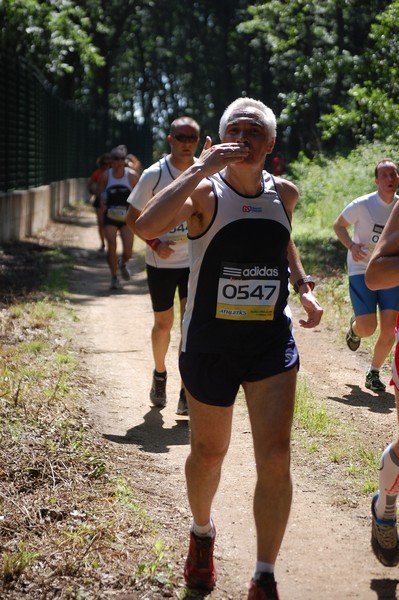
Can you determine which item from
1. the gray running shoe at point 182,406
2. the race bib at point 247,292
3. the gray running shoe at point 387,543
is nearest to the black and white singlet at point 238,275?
the race bib at point 247,292

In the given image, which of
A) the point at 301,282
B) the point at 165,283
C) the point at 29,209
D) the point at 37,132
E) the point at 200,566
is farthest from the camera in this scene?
the point at 37,132

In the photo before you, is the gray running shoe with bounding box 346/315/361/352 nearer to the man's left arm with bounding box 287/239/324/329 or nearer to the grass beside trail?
the grass beside trail

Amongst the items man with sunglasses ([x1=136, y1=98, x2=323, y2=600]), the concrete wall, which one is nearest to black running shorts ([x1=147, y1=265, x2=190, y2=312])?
man with sunglasses ([x1=136, y1=98, x2=323, y2=600])

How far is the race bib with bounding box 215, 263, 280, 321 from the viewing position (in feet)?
14.2

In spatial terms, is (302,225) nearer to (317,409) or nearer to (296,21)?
(296,21)

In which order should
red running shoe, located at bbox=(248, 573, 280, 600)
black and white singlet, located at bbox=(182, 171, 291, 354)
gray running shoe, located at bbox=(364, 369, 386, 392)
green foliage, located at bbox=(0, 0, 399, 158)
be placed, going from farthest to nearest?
green foliage, located at bbox=(0, 0, 399, 158) < gray running shoe, located at bbox=(364, 369, 386, 392) < black and white singlet, located at bbox=(182, 171, 291, 354) < red running shoe, located at bbox=(248, 573, 280, 600)

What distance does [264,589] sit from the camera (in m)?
4.11

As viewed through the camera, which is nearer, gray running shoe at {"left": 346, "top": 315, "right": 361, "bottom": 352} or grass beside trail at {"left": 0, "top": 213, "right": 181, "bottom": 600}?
grass beside trail at {"left": 0, "top": 213, "right": 181, "bottom": 600}

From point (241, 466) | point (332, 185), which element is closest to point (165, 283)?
point (241, 466)

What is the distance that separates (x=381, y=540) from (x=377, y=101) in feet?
41.2

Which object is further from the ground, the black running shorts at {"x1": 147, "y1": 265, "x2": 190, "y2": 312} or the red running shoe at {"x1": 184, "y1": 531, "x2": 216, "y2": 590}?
the black running shorts at {"x1": 147, "y1": 265, "x2": 190, "y2": 312}

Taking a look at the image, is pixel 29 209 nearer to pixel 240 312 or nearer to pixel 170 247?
pixel 170 247

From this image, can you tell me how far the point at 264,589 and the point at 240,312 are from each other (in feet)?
3.74

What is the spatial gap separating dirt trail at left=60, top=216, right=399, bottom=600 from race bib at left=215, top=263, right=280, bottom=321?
1.26m
